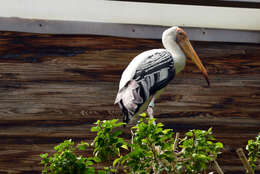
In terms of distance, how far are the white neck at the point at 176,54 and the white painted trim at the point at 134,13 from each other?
0.63 m

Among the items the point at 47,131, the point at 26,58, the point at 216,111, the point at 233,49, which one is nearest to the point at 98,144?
the point at 47,131

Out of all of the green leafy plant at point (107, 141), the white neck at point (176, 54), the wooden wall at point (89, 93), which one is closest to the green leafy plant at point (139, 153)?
the green leafy plant at point (107, 141)

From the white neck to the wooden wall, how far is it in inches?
25.2

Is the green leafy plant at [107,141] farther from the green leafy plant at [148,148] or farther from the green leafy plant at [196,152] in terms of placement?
the green leafy plant at [196,152]

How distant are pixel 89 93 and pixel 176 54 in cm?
77

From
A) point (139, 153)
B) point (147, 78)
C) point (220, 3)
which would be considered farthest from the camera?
point (220, 3)

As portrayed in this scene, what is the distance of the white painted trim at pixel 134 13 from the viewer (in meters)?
2.04

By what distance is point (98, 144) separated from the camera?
48.3 inches

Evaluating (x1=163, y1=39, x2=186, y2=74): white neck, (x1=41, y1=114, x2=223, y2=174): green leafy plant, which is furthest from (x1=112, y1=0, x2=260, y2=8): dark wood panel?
(x1=41, y1=114, x2=223, y2=174): green leafy plant

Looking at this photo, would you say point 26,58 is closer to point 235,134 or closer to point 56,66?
point 56,66

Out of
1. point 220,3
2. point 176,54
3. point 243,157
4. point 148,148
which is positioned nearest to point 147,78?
point 176,54

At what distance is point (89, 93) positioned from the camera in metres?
2.11

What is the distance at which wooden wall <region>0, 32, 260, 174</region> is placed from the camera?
2018 mm

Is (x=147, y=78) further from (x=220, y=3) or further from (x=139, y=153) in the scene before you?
(x=220, y=3)
